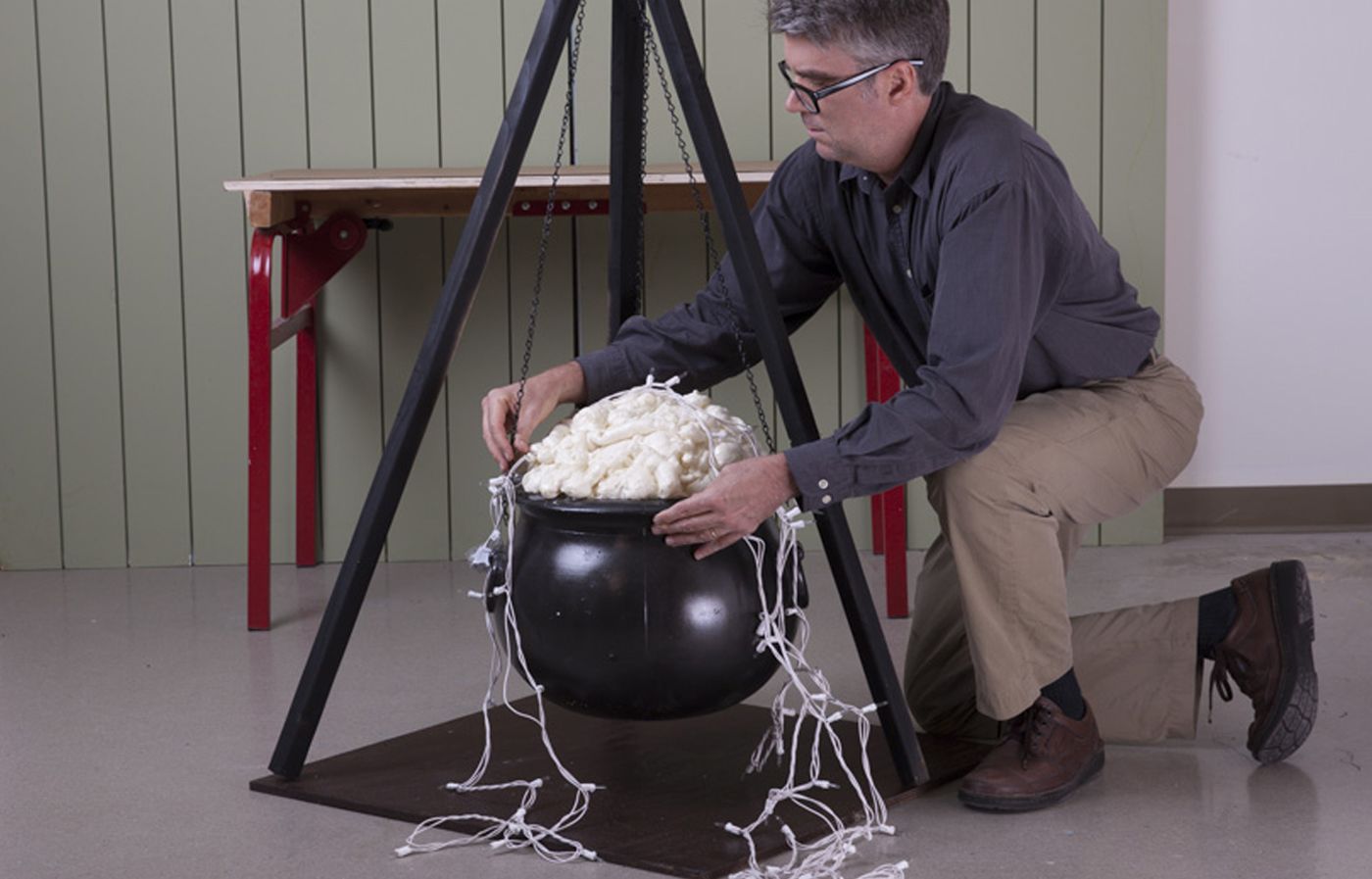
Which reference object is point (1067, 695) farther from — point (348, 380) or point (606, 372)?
point (348, 380)

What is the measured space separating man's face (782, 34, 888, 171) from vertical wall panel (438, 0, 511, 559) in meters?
1.69

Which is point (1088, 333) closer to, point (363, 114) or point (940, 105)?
point (940, 105)

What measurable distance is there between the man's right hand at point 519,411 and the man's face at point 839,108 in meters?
0.49

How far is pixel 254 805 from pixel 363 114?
197cm

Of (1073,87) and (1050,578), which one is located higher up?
(1073,87)

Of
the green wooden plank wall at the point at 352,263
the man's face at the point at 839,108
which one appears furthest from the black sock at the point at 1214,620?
the green wooden plank wall at the point at 352,263

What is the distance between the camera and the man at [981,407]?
2174mm

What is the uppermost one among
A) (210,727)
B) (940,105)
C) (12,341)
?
(940,105)

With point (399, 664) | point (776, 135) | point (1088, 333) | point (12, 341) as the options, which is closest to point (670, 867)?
point (1088, 333)

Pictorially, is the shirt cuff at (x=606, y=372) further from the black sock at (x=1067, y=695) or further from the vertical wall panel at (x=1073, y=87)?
the vertical wall panel at (x=1073, y=87)

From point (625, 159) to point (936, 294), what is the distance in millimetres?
563

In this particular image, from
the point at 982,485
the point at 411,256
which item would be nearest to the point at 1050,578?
the point at 982,485

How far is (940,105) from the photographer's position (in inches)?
93.1

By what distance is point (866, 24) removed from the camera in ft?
7.28
